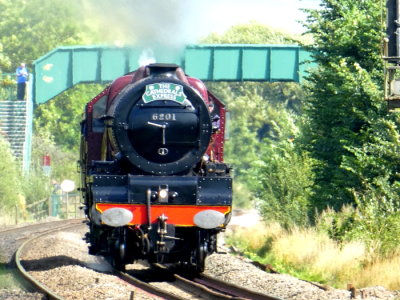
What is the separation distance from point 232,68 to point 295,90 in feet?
88.3

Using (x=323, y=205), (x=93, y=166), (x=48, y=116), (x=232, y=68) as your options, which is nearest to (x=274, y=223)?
(x=323, y=205)

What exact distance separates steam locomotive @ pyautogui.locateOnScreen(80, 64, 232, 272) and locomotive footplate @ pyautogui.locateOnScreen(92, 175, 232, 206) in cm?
1

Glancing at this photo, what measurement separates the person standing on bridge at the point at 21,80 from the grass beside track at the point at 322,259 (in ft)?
71.0

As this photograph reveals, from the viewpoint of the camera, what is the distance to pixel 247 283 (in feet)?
47.4

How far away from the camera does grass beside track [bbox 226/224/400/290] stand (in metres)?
14.3

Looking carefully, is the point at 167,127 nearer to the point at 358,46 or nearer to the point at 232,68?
the point at 358,46

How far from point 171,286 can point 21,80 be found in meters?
28.7

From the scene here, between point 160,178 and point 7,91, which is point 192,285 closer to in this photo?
point 160,178

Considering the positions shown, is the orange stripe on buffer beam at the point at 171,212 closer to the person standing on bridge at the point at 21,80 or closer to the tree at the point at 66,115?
the person standing on bridge at the point at 21,80

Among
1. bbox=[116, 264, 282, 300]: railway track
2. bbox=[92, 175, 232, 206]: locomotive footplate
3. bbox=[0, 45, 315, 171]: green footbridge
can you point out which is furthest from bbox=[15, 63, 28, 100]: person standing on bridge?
bbox=[92, 175, 232, 206]: locomotive footplate

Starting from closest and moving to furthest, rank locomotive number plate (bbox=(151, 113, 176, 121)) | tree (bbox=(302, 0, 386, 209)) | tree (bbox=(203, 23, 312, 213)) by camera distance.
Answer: locomotive number plate (bbox=(151, 113, 176, 121)) < tree (bbox=(302, 0, 386, 209)) < tree (bbox=(203, 23, 312, 213))

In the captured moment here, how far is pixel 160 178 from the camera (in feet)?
43.4

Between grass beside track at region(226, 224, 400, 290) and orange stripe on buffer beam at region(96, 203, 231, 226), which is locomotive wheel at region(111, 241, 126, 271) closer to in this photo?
orange stripe on buffer beam at region(96, 203, 231, 226)

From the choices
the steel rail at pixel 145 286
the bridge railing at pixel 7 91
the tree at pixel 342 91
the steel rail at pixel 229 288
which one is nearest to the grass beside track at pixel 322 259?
the tree at pixel 342 91
